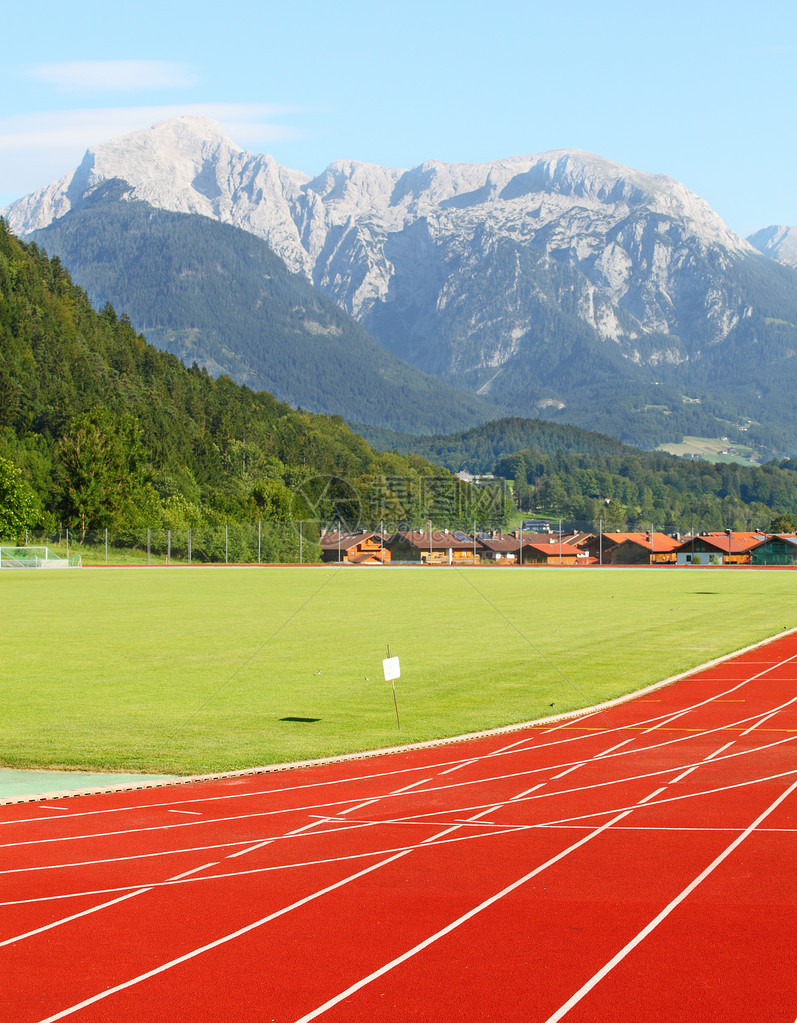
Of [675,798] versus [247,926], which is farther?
[675,798]

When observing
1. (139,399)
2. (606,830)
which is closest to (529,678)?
(606,830)

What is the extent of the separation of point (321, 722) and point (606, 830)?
298 inches

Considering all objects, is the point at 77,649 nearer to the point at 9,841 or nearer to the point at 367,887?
the point at 9,841

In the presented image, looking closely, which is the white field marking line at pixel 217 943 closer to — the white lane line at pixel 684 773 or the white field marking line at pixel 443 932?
the white field marking line at pixel 443 932

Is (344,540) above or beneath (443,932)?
above

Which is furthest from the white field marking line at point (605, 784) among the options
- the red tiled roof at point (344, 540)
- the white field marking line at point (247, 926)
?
the red tiled roof at point (344, 540)

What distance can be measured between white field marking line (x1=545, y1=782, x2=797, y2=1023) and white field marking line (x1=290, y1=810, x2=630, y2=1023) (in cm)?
120

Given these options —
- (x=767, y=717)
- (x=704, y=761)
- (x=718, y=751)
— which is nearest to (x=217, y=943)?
(x=704, y=761)

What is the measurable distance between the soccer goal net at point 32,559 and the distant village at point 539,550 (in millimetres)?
38297

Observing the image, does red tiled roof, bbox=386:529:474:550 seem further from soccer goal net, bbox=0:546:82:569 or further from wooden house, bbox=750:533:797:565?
soccer goal net, bbox=0:546:82:569

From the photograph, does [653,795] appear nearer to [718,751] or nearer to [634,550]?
[718,751]

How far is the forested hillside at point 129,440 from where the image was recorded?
109m

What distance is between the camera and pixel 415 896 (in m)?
8.34

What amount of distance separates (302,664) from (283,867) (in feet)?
50.6
